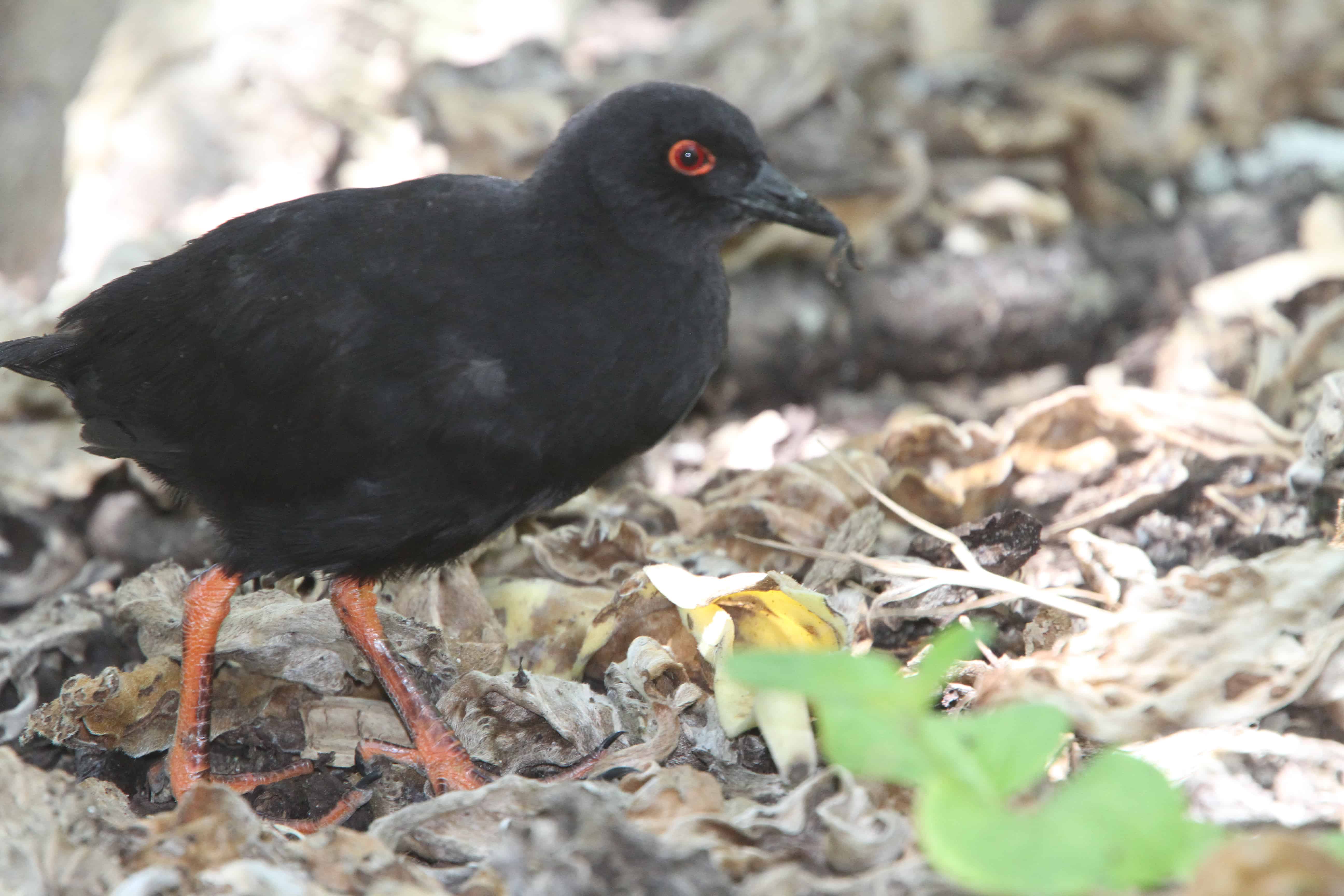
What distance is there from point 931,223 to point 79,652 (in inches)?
162

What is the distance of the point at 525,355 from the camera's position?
2.95 meters

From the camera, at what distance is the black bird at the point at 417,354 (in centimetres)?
296

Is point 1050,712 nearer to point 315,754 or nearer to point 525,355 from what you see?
point 525,355

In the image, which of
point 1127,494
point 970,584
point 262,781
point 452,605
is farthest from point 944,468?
point 262,781

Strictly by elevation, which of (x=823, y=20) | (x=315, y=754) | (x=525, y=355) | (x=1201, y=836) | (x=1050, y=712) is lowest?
(x=315, y=754)

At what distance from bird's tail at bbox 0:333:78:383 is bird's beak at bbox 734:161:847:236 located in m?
1.85

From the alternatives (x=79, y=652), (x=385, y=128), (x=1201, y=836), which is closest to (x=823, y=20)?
(x=385, y=128)

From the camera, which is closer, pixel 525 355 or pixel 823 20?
pixel 525 355

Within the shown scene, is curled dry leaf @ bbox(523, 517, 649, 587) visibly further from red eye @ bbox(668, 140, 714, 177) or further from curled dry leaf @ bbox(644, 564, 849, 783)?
red eye @ bbox(668, 140, 714, 177)

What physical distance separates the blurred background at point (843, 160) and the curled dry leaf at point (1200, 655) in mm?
1837

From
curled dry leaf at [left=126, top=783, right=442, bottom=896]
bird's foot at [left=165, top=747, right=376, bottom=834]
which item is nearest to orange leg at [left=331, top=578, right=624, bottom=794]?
bird's foot at [left=165, top=747, right=376, bottom=834]

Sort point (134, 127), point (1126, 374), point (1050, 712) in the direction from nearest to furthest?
1. point (1050, 712)
2. point (1126, 374)
3. point (134, 127)

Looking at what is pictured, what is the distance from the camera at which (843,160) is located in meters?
5.63

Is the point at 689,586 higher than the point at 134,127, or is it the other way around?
the point at 134,127
